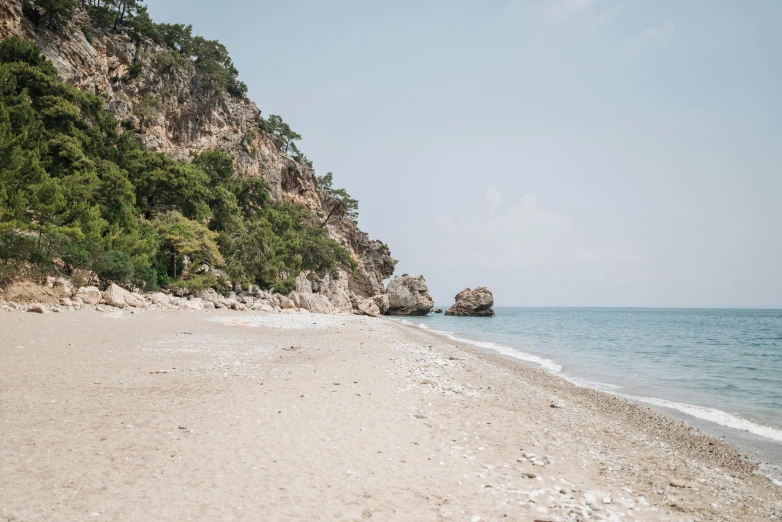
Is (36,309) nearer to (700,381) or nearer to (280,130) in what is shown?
(700,381)

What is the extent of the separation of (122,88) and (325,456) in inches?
2262

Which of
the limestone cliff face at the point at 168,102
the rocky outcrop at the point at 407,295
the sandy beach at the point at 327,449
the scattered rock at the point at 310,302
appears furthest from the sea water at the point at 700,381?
the rocky outcrop at the point at 407,295

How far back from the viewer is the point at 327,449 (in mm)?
5660

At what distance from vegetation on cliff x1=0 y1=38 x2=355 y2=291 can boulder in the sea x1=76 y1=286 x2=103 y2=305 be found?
2.01 m

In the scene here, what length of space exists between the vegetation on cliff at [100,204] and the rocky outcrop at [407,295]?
35.2 meters

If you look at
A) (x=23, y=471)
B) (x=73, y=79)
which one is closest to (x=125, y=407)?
(x=23, y=471)

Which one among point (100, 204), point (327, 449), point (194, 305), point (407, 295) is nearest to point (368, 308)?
point (407, 295)

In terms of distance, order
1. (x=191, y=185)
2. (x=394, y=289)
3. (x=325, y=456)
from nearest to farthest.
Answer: (x=325, y=456), (x=191, y=185), (x=394, y=289)

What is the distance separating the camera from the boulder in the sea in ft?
71.2

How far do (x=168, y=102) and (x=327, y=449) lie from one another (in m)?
59.7

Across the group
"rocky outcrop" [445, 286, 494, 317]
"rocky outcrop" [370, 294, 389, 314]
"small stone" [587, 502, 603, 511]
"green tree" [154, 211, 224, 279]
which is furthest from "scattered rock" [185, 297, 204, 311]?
"rocky outcrop" [445, 286, 494, 317]

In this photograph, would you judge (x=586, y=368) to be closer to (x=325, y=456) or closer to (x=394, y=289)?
(x=325, y=456)

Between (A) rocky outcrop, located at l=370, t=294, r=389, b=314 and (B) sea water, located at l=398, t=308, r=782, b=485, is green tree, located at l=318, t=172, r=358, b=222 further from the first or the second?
(B) sea water, located at l=398, t=308, r=782, b=485

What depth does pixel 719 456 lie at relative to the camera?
7434mm
